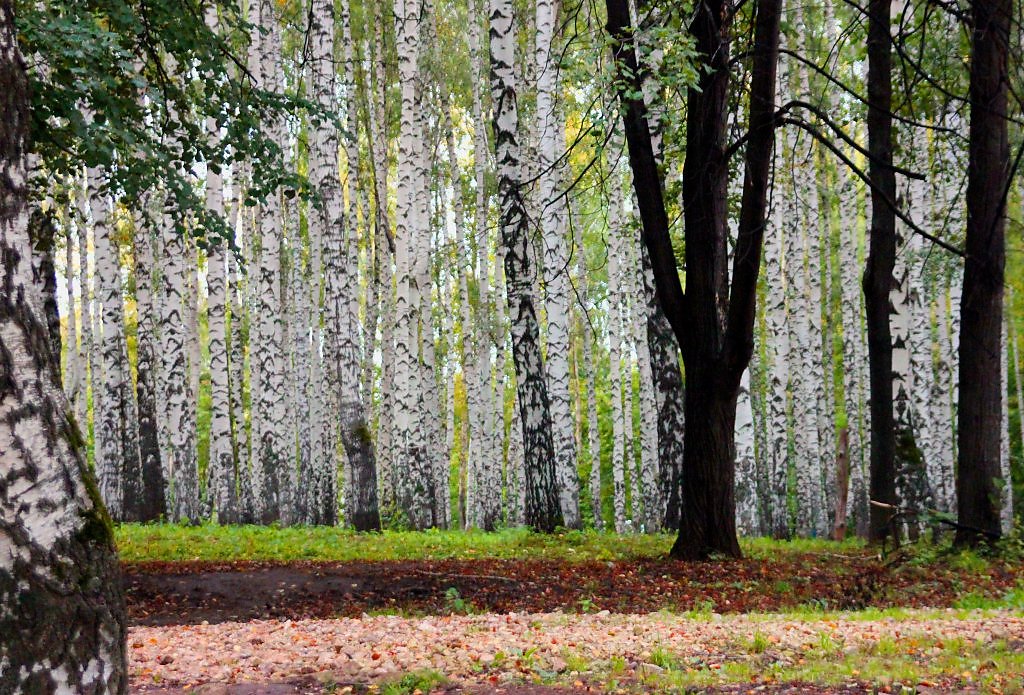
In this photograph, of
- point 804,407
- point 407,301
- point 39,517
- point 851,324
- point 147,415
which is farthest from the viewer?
point 851,324

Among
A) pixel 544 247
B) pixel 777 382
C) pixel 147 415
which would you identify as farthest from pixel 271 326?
pixel 777 382

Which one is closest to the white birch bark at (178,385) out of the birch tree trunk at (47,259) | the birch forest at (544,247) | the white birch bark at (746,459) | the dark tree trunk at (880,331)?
the birch forest at (544,247)

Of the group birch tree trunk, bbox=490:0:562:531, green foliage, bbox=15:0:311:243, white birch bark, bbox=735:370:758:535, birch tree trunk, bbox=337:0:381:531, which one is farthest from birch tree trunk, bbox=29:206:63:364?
white birch bark, bbox=735:370:758:535

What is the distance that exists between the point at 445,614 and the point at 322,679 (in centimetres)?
299

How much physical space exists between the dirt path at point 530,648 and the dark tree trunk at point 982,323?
14.5ft

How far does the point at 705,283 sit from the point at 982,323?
347cm

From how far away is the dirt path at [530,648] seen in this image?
16.9ft

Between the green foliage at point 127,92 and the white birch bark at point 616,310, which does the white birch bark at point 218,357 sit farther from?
the white birch bark at point 616,310

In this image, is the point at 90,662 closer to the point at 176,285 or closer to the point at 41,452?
the point at 41,452

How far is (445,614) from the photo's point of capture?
801 centimetres

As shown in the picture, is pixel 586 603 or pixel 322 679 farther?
pixel 586 603

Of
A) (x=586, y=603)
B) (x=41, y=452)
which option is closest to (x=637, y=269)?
(x=586, y=603)

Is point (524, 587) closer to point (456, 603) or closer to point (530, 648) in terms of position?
point (456, 603)

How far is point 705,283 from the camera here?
9953 millimetres
